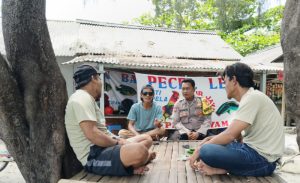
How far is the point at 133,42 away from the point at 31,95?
825 cm

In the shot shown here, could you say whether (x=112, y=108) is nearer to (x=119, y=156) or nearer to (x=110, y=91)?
(x=110, y=91)

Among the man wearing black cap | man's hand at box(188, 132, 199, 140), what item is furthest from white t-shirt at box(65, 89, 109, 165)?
man's hand at box(188, 132, 199, 140)

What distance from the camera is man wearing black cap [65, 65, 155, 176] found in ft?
Answer: 9.25

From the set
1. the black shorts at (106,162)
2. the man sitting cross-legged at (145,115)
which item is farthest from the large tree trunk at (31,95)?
the man sitting cross-legged at (145,115)

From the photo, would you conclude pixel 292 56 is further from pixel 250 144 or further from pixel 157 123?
pixel 157 123

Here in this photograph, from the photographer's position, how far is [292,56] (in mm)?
3410

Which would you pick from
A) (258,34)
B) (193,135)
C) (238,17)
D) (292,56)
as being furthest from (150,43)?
(238,17)

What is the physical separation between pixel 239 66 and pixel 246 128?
24.1 inches

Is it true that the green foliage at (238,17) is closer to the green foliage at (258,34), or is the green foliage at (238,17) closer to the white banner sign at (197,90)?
the green foliage at (258,34)

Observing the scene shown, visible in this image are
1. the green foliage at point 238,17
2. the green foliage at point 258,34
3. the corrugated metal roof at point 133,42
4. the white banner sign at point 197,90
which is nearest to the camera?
the white banner sign at point 197,90

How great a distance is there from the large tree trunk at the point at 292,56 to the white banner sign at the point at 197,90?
5101 millimetres

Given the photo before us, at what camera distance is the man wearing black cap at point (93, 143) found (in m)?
2.82

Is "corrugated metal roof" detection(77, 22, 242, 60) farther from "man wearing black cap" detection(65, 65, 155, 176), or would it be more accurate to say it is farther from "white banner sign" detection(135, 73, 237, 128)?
"man wearing black cap" detection(65, 65, 155, 176)

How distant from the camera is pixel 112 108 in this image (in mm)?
9055
